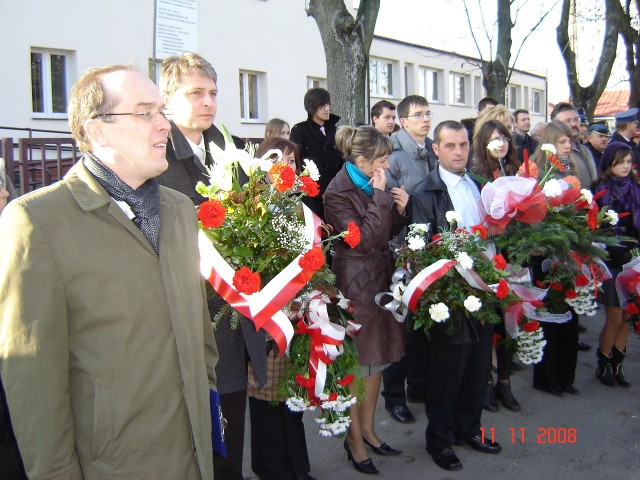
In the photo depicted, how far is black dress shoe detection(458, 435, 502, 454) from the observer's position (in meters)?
4.23

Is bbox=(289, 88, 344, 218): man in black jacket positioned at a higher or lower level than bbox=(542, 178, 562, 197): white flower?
higher

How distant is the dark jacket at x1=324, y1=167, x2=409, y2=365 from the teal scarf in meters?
0.03

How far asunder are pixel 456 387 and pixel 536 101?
39.2 metres

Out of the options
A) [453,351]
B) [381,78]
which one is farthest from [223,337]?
[381,78]

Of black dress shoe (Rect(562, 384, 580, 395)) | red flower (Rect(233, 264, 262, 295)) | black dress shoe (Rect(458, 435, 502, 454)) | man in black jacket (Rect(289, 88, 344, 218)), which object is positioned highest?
man in black jacket (Rect(289, 88, 344, 218))

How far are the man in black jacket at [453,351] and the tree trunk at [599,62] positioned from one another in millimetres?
11877

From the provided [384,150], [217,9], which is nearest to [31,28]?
[217,9]

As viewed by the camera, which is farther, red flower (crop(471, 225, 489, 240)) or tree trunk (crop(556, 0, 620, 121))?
tree trunk (crop(556, 0, 620, 121))

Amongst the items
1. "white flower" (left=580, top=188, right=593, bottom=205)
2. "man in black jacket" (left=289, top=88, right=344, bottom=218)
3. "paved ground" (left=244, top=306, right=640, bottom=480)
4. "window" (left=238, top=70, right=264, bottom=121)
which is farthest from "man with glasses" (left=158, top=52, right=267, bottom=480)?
"window" (left=238, top=70, right=264, bottom=121)

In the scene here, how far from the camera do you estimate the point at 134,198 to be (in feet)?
7.08

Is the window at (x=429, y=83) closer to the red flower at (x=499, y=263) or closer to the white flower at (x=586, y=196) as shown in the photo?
the white flower at (x=586, y=196)

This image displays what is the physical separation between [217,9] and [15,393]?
16.0 metres

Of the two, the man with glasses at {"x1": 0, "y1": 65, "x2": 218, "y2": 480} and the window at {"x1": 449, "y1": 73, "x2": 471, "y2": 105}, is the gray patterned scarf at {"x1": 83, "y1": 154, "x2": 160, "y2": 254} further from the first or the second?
the window at {"x1": 449, "y1": 73, "x2": 471, "y2": 105}

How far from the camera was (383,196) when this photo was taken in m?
3.94
